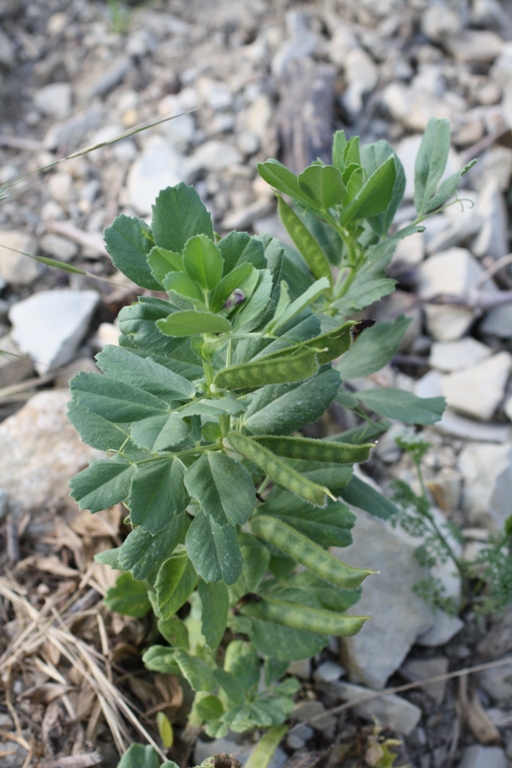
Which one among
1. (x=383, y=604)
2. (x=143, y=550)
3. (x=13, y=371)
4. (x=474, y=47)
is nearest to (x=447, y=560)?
(x=383, y=604)

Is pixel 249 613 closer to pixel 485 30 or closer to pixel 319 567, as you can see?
pixel 319 567

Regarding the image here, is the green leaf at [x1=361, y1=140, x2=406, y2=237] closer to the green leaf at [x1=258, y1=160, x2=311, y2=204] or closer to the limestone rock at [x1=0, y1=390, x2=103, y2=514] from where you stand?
the green leaf at [x1=258, y1=160, x2=311, y2=204]

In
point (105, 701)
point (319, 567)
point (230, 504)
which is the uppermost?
point (230, 504)

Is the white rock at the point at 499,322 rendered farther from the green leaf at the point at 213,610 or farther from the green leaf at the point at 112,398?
the green leaf at the point at 112,398

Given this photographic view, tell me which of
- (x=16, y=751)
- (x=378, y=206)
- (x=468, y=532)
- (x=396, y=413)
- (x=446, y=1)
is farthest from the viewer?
(x=446, y=1)

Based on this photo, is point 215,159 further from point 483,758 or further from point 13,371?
point 483,758

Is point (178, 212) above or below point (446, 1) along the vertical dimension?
above

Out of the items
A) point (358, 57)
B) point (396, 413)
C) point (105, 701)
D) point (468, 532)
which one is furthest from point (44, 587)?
point (358, 57)
